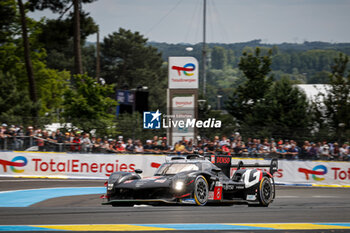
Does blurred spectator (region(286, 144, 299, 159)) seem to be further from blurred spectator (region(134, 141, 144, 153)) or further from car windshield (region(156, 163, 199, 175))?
car windshield (region(156, 163, 199, 175))

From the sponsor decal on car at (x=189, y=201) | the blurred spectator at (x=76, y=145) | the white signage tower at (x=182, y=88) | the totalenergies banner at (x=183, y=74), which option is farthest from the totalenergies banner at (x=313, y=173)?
the sponsor decal on car at (x=189, y=201)

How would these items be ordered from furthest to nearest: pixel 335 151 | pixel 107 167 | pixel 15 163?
pixel 335 151 < pixel 107 167 < pixel 15 163

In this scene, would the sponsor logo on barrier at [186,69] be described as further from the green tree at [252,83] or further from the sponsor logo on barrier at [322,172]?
the green tree at [252,83]

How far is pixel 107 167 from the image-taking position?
71.7 ft

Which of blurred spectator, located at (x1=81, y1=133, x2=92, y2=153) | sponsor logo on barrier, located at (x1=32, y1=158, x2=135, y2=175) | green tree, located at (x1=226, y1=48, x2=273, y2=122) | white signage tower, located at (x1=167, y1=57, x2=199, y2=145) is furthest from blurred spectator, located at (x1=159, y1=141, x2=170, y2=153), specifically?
green tree, located at (x1=226, y1=48, x2=273, y2=122)

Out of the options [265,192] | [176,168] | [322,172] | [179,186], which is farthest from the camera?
[322,172]

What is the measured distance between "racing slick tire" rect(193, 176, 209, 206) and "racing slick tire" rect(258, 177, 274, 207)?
67.0 inches

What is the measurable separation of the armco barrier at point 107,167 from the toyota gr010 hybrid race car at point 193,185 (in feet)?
29.9

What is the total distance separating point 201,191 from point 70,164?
11.2m

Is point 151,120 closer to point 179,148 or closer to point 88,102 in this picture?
point 179,148

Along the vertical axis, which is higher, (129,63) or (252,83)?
(129,63)

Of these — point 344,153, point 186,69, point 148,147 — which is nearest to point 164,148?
point 148,147

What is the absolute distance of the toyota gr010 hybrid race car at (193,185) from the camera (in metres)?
11.0

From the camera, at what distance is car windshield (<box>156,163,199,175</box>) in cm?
1188
